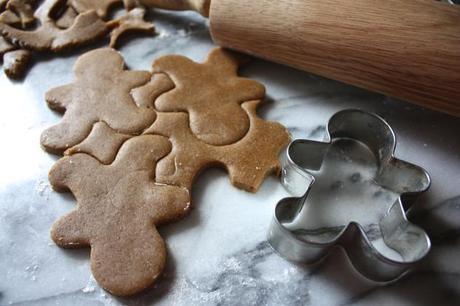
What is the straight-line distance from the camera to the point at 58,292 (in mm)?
723

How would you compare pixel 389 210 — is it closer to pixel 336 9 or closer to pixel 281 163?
pixel 281 163

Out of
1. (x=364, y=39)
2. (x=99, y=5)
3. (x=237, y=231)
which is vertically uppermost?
(x=364, y=39)

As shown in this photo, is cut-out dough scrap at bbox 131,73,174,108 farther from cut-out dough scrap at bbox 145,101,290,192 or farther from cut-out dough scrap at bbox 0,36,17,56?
cut-out dough scrap at bbox 0,36,17,56

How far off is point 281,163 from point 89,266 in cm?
39

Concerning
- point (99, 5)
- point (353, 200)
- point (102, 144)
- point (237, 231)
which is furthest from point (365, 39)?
point (99, 5)

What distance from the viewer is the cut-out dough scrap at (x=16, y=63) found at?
101cm

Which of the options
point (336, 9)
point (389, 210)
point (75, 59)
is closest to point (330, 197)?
point (389, 210)

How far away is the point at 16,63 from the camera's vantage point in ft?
3.32

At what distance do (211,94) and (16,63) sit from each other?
18.2 inches

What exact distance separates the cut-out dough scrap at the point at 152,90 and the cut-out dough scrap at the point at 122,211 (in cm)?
10

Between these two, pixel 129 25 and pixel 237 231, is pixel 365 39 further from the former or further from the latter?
pixel 129 25

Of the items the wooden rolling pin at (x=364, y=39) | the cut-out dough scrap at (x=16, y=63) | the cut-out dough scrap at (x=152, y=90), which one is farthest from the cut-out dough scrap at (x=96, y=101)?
the wooden rolling pin at (x=364, y=39)

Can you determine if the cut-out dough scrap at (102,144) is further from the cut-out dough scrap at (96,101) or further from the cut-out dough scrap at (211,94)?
the cut-out dough scrap at (211,94)

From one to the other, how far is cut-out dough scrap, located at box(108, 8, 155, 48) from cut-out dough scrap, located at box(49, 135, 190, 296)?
0.34 meters
